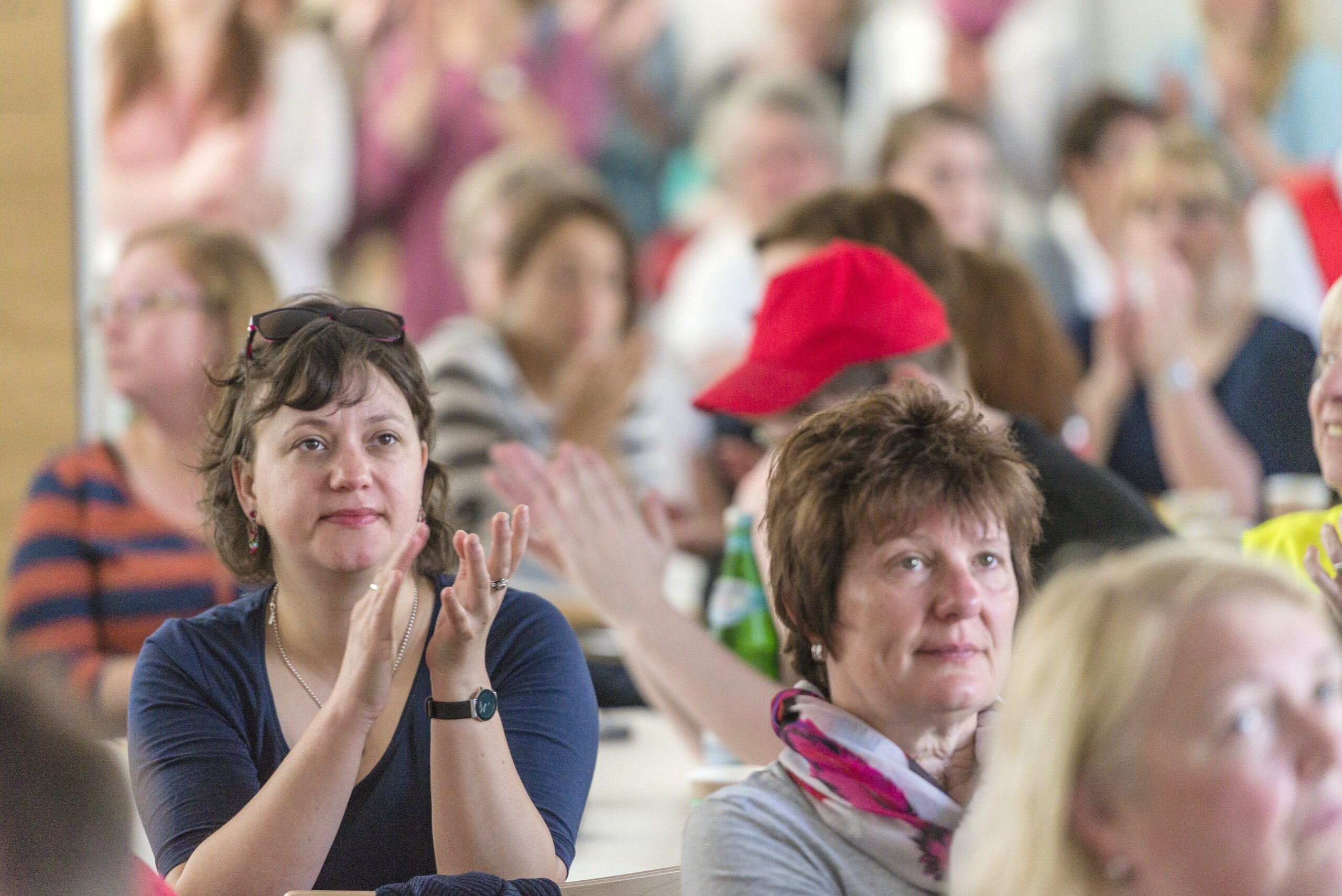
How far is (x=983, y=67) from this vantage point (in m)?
5.79

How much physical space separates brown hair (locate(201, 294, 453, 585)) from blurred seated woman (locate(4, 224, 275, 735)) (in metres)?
0.69

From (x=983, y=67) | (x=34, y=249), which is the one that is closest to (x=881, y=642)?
(x=34, y=249)

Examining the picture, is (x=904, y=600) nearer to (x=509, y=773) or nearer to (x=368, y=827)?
(x=509, y=773)

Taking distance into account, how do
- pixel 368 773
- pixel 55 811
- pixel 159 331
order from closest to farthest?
pixel 55 811 < pixel 368 773 < pixel 159 331

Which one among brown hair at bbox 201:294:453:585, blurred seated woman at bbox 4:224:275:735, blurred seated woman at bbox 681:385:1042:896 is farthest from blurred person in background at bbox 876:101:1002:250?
blurred seated woman at bbox 681:385:1042:896

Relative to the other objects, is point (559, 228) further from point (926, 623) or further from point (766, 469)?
point (926, 623)

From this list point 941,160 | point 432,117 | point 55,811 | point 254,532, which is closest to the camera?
point 55,811

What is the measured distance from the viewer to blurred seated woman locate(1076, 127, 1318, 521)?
3.16 meters

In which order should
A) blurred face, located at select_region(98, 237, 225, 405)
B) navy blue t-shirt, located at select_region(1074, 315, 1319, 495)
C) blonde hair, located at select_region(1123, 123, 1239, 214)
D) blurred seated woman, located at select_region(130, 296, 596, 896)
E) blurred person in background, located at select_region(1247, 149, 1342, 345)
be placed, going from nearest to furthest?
1. blurred seated woman, located at select_region(130, 296, 596, 896)
2. blurred face, located at select_region(98, 237, 225, 405)
3. navy blue t-shirt, located at select_region(1074, 315, 1319, 495)
4. blonde hair, located at select_region(1123, 123, 1239, 214)
5. blurred person in background, located at select_region(1247, 149, 1342, 345)

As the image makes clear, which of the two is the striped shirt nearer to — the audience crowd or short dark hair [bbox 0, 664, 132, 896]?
the audience crowd

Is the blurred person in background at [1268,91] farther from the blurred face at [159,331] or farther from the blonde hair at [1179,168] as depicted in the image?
the blurred face at [159,331]

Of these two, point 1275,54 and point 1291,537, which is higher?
point 1275,54

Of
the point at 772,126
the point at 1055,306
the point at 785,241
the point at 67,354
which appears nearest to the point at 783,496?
the point at 785,241

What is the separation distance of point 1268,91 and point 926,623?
15.6 feet
